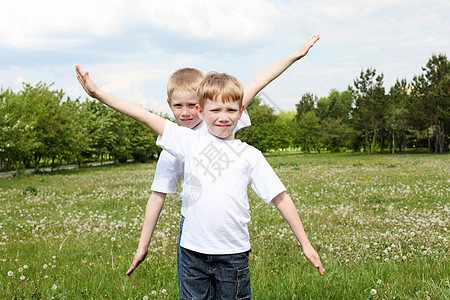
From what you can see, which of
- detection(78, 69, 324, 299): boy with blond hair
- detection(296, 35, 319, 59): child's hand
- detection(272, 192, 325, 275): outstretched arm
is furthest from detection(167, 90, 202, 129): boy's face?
detection(296, 35, 319, 59): child's hand

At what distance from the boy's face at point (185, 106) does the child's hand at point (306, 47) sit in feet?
3.86

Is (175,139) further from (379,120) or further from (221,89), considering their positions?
(379,120)

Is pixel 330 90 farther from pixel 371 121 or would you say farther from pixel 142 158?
pixel 142 158

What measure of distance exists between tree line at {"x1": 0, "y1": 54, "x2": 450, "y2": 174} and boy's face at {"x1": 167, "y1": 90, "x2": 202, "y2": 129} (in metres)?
22.7

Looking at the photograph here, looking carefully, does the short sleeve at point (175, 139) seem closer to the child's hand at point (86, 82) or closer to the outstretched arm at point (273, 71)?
the child's hand at point (86, 82)

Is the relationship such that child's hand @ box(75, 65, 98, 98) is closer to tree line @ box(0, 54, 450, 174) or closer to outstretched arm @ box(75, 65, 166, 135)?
outstretched arm @ box(75, 65, 166, 135)

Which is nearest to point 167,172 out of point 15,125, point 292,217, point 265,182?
point 265,182

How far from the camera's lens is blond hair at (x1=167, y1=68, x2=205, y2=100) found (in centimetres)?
301

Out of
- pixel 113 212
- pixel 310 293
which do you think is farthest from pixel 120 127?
Result: pixel 310 293

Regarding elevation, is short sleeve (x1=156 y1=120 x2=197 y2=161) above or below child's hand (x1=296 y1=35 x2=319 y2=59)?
below

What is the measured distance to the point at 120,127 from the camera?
45.2m

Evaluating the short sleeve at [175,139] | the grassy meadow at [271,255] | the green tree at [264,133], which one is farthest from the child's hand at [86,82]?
the green tree at [264,133]

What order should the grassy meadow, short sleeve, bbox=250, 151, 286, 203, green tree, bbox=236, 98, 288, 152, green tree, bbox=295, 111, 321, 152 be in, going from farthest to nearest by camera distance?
1. green tree, bbox=295, 111, 321, 152
2. green tree, bbox=236, 98, 288, 152
3. the grassy meadow
4. short sleeve, bbox=250, 151, 286, 203

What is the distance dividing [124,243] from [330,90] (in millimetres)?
125840
